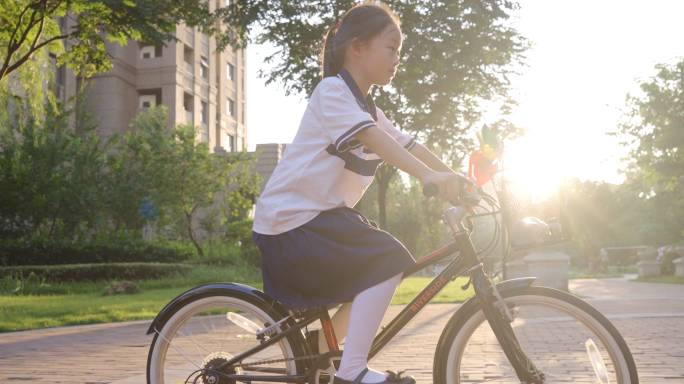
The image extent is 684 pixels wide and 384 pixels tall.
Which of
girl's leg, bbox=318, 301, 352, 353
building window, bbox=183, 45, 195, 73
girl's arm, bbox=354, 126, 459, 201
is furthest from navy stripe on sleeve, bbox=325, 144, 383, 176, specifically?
building window, bbox=183, 45, 195, 73

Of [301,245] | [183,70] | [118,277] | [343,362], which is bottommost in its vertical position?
[118,277]

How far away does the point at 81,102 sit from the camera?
25.5m

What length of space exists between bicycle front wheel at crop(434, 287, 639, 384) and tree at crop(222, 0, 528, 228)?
1006cm

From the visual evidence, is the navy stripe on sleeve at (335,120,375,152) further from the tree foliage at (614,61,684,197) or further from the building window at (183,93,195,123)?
the building window at (183,93,195,123)

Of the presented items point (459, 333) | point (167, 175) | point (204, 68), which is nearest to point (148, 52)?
point (204, 68)

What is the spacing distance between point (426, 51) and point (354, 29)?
35.4ft

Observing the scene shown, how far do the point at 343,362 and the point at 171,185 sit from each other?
2233cm

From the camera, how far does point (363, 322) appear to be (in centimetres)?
217

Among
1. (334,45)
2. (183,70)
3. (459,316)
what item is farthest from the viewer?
(183,70)

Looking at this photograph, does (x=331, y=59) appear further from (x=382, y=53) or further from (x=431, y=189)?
(x=431, y=189)

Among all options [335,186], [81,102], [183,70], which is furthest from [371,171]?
[183,70]

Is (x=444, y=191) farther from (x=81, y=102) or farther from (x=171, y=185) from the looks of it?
(x=81, y=102)

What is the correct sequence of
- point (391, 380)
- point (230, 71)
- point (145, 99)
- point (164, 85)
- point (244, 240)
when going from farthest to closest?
point (230, 71)
point (145, 99)
point (164, 85)
point (244, 240)
point (391, 380)

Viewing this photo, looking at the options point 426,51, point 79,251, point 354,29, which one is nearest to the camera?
point 354,29
